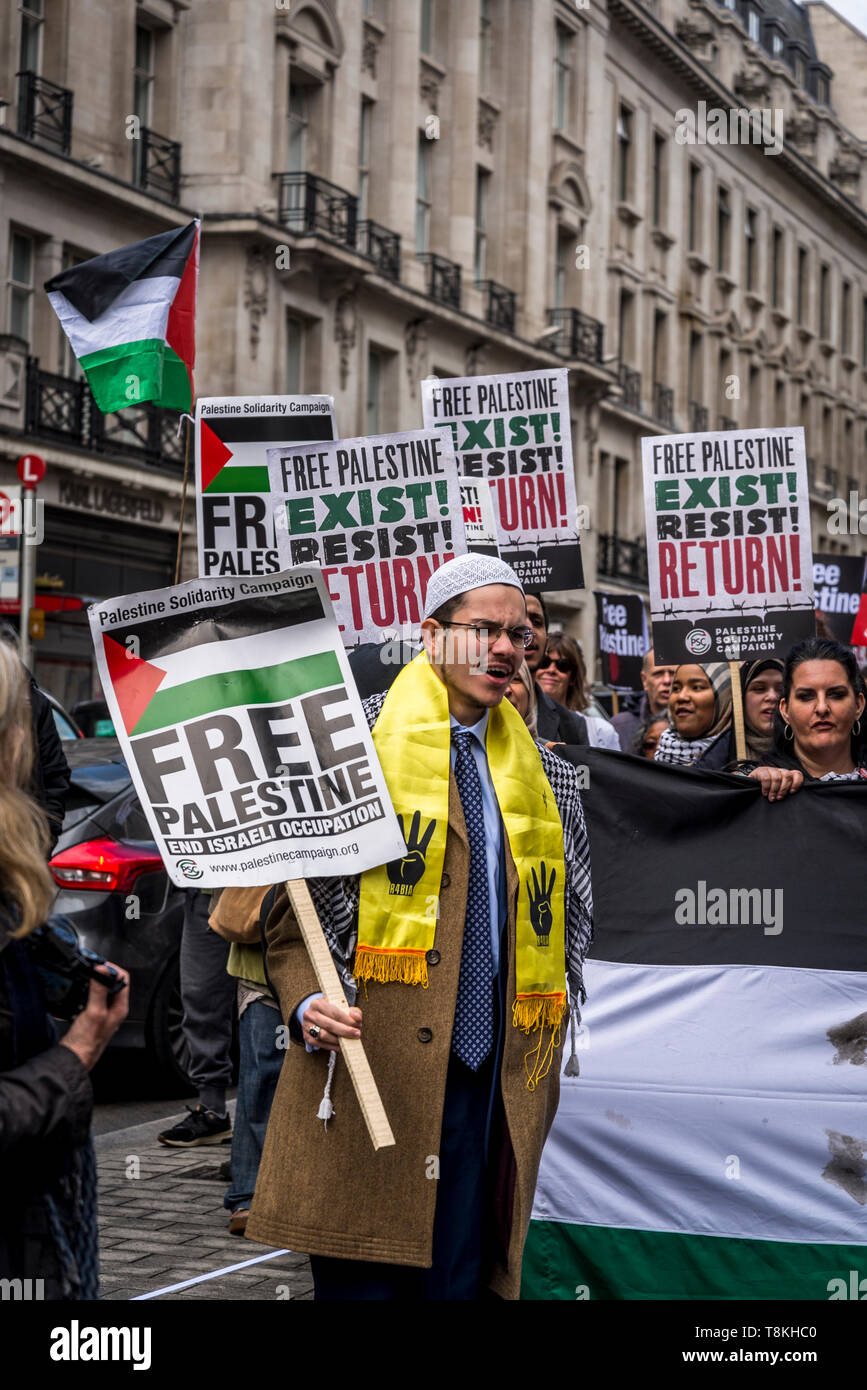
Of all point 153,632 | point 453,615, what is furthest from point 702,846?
point 153,632

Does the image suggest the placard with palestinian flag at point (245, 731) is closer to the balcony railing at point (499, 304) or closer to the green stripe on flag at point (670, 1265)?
the green stripe on flag at point (670, 1265)

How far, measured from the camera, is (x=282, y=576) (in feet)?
13.1

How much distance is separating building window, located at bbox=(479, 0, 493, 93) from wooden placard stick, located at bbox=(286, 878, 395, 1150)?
3580 centimetres

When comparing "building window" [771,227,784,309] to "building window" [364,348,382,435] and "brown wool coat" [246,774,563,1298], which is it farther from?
"brown wool coat" [246,774,563,1298]

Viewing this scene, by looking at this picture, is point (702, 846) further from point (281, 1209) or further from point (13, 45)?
point (13, 45)

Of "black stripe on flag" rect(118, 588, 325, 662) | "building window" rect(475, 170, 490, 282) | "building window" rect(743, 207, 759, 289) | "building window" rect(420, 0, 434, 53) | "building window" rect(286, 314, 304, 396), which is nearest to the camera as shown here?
"black stripe on flag" rect(118, 588, 325, 662)

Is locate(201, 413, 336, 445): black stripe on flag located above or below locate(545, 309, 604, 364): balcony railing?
below

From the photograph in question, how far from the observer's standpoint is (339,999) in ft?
12.2

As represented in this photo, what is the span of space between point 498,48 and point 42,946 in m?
37.8

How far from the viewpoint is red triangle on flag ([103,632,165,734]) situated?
12.9 feet

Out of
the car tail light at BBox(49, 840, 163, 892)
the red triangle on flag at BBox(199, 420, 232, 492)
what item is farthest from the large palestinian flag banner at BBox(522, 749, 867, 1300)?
the car tail light at BBox(49, 840, 163, 892)

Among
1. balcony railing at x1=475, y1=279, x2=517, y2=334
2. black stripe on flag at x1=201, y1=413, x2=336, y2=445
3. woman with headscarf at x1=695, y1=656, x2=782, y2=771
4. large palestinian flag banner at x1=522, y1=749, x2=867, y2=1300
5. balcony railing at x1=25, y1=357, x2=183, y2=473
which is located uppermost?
balcony railing at x1=475, y1=279, x2=517, y2=334

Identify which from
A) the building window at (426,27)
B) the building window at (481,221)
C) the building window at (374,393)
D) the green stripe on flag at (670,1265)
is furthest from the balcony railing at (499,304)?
the green stripe on flag at (670,1265)
